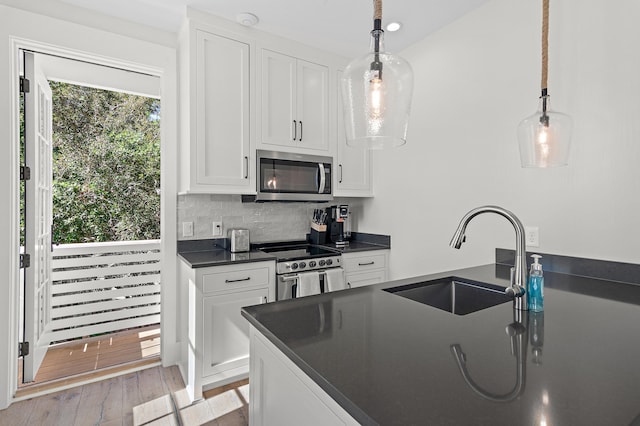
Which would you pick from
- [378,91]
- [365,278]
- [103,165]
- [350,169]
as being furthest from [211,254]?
[103,165]

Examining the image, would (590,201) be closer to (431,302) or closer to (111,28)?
(431,302)

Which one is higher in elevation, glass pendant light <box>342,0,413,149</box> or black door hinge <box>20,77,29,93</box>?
black door hinge <box>20,77,29,93</box>

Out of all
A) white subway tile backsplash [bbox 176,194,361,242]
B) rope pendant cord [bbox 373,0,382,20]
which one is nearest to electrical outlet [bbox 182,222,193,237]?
white subway tile backsplash [bbox 176,194,361,242]

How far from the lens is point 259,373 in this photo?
1.06 meters

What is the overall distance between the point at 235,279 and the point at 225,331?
0.35 metres

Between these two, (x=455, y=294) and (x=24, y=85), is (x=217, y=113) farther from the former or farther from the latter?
(x=455, y=294)

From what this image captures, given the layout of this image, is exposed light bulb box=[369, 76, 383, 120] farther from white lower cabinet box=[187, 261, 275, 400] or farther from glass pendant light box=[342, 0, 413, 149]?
white lower cabinet box=[187, 261, 275, 400]

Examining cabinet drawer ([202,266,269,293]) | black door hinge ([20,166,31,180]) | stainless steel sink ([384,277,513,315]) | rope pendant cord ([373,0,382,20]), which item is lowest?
cabinet drawer ([202,266,269,293])

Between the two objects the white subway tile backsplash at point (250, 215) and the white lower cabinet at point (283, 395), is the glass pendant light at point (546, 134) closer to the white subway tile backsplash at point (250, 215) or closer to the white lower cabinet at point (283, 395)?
the white lower cabinet at point (283, 395)

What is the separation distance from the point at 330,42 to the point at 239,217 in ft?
5.41

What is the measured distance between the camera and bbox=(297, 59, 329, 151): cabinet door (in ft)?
9.07

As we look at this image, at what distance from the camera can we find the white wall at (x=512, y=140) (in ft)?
5.34

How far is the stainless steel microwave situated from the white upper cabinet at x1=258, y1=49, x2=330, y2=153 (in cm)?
8

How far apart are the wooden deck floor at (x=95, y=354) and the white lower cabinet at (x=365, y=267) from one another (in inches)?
67.0
